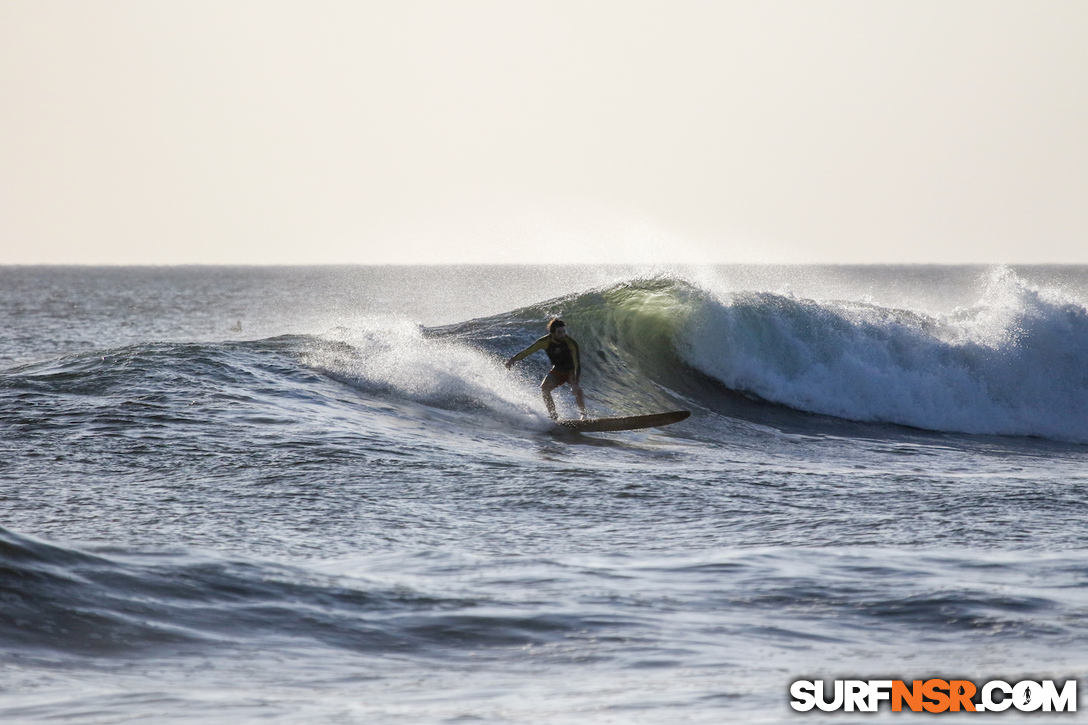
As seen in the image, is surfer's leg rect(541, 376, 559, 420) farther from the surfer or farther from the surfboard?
the surfboard

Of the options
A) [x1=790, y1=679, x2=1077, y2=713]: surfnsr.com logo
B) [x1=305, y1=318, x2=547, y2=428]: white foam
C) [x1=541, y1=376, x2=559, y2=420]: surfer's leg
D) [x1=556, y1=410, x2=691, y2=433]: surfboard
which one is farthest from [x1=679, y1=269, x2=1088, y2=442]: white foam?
[x1=790, y1=679, x2=1077, y2=713]: surfnsr.com logo

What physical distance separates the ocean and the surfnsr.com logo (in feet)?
0.37

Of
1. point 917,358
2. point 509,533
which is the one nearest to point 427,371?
point 509,533

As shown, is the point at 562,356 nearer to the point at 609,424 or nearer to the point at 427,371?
the point at 609,424

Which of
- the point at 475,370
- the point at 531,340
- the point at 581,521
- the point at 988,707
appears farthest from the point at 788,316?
the point at 988,707

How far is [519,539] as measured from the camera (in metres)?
7.90

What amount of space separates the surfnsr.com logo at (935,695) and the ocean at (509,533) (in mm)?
114

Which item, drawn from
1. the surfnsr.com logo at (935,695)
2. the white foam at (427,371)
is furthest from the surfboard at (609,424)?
the surfnsr.com logo at (935,695)

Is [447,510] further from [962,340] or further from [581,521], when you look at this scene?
[962,340]

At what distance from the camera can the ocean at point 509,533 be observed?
17.3 ft

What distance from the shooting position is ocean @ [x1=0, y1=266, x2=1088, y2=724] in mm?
5277

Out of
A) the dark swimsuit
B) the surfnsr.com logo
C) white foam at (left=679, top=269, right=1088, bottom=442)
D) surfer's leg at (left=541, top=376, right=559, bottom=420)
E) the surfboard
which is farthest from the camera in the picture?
white foam at (left=679, top=269, right=1088, bottom=442)

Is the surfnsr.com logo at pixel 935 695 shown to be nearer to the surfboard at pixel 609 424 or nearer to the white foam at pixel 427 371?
the surfboard at pixel 609 424

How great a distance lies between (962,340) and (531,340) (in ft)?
24.9
